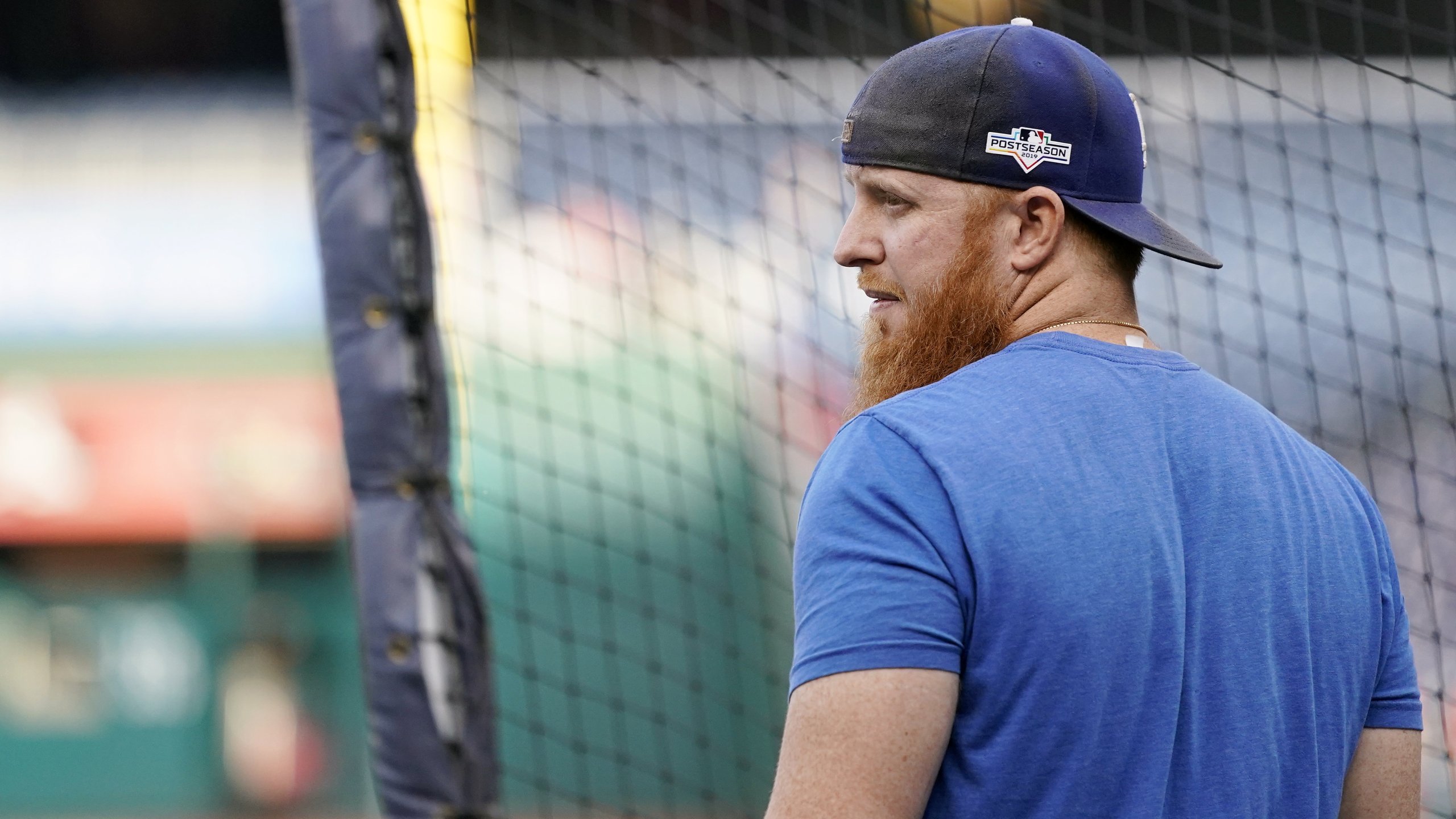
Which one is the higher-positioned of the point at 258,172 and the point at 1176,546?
the point at 1176,546

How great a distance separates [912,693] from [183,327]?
743cm

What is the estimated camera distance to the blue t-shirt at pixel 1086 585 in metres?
0.89

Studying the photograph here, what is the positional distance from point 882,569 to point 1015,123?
14.7 inches

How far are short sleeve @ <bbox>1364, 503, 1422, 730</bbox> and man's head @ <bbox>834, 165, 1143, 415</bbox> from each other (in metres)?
0.29

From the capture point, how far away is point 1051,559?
90cm

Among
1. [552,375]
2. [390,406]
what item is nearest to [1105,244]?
[390,406]

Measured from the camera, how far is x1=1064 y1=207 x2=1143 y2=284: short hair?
1.09m

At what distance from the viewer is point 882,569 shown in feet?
2.93

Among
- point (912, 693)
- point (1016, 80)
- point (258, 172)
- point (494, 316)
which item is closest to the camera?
point (912, 693)

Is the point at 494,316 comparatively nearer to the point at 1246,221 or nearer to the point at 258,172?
the point at 258,172

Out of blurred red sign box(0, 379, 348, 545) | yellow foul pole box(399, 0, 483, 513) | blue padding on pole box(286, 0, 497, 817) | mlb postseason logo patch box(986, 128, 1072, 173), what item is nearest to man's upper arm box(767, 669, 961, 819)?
mlb postseason logo patch box(986, 128, 1072, 173)

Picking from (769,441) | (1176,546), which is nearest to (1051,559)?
(1176,546)

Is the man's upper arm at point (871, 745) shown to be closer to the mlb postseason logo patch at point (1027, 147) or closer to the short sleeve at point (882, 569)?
the short sleeve at point (882, 569)

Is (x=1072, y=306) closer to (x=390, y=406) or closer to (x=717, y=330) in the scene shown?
(x=390, y=406)
